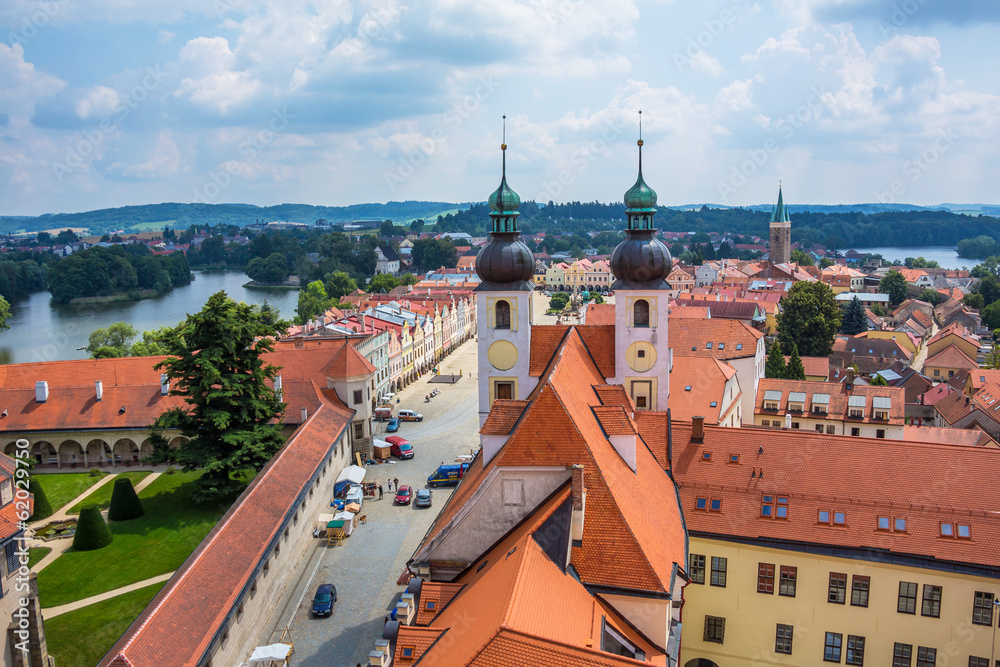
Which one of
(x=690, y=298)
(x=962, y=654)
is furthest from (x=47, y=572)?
(x=690, y=298)

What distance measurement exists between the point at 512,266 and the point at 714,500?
12.3 metres

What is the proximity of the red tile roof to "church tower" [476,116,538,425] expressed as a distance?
858 centimetres

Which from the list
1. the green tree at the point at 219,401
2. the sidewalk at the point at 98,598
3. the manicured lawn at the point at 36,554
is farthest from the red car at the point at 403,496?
the manicured lawn at the point at 36,554

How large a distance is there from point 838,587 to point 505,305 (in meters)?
15.9

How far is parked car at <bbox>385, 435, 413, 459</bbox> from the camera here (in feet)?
155

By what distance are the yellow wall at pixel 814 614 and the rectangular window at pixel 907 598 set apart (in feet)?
0.41

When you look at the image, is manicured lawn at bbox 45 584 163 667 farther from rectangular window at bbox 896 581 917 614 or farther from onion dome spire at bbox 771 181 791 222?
onion dome spire at bbox 771 181 791 222

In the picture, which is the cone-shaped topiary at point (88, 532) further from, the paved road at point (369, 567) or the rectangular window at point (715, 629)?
the rectangular window at point (715, 629)

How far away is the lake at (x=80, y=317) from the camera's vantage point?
9150 cm

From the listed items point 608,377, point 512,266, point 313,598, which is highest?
point 512,266

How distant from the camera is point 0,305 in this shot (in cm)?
9475

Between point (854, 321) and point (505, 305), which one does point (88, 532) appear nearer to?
point (505, 305)

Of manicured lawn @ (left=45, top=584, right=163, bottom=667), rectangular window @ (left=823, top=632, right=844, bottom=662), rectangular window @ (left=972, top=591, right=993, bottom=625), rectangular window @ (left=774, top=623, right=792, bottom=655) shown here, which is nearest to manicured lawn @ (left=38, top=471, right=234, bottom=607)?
manicured lawn @ (left=45, top=584, right=163, bottom=667)

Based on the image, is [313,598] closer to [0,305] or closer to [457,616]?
[457,616]
